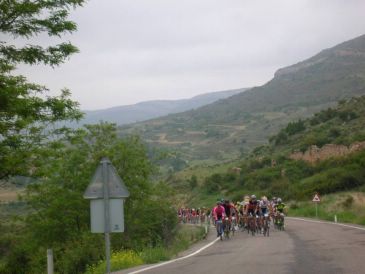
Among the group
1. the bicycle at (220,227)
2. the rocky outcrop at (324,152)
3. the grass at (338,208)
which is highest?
the rocky outcrop at (324,152)

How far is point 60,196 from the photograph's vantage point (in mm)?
29094

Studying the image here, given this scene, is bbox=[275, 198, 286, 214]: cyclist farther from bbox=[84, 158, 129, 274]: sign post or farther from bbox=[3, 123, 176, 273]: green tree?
bbox=[84, 158, 129, 274]: sign post

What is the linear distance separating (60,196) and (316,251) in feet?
53.8

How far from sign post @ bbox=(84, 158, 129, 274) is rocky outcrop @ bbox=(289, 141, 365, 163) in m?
52.9

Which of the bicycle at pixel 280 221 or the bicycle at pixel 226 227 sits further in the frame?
the bicycle at pixel 280 221

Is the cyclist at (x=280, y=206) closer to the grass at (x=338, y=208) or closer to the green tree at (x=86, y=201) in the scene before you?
the grass at (x=338, y=208)

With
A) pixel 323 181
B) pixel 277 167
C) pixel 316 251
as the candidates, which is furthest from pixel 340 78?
pixel 316 251

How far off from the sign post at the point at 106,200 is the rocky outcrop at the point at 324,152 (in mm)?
52947

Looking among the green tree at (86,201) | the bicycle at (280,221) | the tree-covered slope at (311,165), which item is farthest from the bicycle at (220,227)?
the tree-covered slope at (311,165)

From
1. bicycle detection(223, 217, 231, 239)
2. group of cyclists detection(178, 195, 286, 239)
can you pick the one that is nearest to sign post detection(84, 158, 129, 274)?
group of cyclists detection(178, 195, 286, 239)

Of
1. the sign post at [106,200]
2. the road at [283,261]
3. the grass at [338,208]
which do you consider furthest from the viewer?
the grass at [338,208]

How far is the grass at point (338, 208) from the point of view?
3191cm

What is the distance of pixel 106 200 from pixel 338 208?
1251 inches

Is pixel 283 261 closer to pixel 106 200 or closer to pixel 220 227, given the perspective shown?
pixel 106 200
